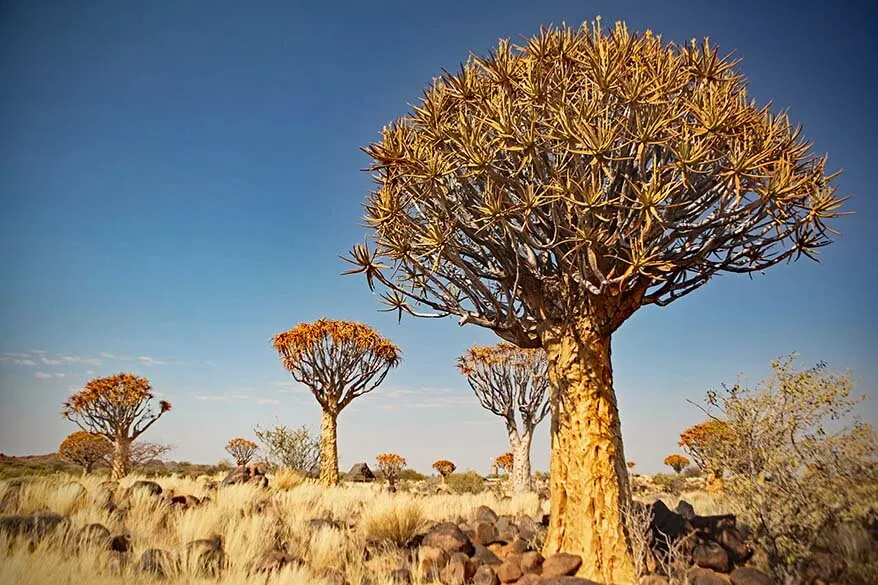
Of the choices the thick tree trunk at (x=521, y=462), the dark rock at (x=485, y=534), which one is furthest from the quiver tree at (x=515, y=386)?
the dark rock at (x=485, y=534)

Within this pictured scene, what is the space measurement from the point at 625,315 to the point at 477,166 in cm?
280

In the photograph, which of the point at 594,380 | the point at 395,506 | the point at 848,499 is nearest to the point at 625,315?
the point at 594,380

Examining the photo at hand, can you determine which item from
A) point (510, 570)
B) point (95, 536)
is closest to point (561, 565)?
point (510, 570)

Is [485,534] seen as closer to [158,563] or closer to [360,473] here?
[158,563]

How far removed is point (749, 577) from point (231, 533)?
21.5ft

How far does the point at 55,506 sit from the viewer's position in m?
8.00

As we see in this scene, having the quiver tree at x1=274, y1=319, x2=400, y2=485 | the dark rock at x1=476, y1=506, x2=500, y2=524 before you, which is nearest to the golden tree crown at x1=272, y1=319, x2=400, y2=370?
the quiver tree at x1=274, y1=319, x2=400, y2=485

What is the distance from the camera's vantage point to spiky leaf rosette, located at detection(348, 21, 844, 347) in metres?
5.94

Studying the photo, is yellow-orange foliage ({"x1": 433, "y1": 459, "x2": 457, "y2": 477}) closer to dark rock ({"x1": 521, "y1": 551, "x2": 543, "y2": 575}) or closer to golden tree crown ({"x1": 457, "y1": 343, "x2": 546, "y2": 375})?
golden tree crown ({"x1": 457, "y1": 343, "x2": 546, "y2": 375})

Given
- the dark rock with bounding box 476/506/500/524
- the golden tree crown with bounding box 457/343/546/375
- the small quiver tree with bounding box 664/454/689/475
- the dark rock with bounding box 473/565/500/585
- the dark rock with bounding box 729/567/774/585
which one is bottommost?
the small quiver tree with bounding box 664/454/689/475

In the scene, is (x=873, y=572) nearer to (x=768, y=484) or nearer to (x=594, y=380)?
(x=768, y=484)

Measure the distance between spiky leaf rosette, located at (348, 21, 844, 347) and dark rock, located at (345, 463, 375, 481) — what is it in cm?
2336

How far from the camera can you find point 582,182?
19.7ft

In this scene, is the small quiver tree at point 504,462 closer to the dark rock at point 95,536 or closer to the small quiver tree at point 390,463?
the small quiver tree at point 390,463
